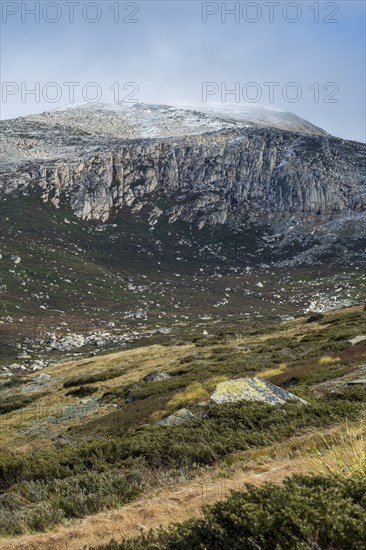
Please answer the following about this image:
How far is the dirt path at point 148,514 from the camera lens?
23.3 feet

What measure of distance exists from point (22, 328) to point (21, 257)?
185ft

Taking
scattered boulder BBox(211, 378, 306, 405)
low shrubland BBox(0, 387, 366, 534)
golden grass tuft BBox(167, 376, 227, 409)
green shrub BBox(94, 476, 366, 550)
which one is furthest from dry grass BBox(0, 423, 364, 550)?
golden grass tuft BBox(167, 376, 227, 409)

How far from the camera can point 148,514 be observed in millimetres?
7762

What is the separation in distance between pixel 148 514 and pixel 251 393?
10.6 metres

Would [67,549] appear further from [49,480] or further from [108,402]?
[108,402]

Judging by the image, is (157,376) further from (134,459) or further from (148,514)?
(148,514)

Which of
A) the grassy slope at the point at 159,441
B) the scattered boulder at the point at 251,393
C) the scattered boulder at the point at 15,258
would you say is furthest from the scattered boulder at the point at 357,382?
the scattered boulder at the point at 15,258

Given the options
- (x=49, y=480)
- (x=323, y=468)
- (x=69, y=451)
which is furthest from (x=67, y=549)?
(x=69, y=451)

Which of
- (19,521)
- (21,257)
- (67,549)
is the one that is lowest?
(21,257)

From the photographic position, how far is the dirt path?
7.10 meters

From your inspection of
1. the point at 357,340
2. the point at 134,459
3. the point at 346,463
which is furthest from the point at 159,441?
the point at 357,340

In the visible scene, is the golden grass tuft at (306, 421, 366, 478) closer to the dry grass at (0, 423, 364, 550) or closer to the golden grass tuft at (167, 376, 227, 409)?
the dry grass at (0, 423, 364, 550)

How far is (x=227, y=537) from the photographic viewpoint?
4812mm

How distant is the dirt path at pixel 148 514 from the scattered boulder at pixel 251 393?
7.58m
